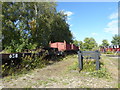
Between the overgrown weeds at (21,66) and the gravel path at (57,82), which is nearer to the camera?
the gravel path at (57,82)

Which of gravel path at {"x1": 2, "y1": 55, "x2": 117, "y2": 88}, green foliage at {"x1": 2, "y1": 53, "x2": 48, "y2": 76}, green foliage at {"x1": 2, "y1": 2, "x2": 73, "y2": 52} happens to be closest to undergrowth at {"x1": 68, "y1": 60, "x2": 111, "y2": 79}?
gravel path at {"x1": 2, "y1": 55, "x2": 117, "y2": 88}

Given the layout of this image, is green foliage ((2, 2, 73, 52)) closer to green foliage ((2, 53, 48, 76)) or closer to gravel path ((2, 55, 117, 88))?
green foliage ((2, 53, 48, 76))

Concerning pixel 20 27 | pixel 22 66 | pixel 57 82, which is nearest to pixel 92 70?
pixel 57 82

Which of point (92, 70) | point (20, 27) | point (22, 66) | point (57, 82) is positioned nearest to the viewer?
point (57, 82)

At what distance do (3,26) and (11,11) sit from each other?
1.37 m

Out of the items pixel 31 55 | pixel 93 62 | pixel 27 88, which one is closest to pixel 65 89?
pixel 27 88

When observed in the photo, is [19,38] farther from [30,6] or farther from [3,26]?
[30,6]

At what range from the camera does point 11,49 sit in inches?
336

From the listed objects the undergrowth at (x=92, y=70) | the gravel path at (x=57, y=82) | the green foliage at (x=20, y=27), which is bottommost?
the gravel path at (x=57, y=82)

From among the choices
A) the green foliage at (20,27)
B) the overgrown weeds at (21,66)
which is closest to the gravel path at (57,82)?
the overgrown weeds at (21,66)

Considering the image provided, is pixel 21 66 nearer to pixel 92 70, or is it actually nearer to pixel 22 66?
pixel 22 66

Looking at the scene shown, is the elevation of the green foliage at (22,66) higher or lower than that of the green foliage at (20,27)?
lower

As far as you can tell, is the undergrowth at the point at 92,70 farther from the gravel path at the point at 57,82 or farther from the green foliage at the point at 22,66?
the green foliage at the point at 22,66

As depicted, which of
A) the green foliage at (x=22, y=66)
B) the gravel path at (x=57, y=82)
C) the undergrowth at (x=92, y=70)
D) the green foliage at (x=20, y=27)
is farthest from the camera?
the green foliage at (x=20, y=27)
